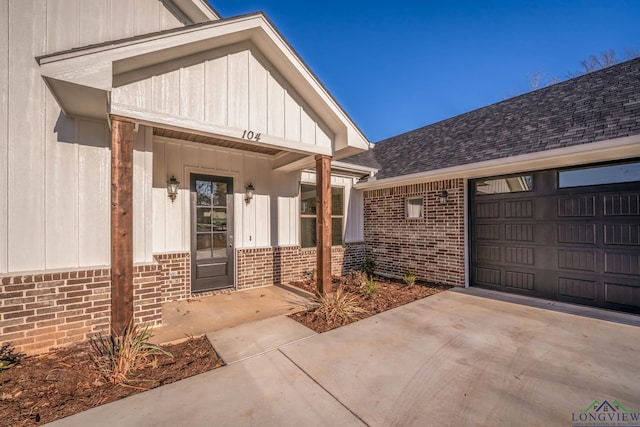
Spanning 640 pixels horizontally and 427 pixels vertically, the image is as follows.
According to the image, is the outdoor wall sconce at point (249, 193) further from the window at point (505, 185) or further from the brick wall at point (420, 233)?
the window at point (505, 185)

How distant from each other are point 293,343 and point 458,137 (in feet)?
23.2

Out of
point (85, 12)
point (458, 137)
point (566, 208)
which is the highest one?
point (85, 12)

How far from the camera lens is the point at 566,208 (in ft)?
16.9

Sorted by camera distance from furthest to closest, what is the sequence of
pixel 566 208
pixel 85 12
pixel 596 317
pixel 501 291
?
pixel 501 291 → pixel 566 208 → pixel 596 317 → pixel 85 12

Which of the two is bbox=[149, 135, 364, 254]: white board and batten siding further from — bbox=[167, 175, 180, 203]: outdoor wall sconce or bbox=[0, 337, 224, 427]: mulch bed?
bbox=[0, 337, 224, 427]: mulch bed

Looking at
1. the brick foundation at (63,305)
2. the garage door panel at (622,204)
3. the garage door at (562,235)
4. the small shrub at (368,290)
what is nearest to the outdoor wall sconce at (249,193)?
the brick foundation at (63,305)

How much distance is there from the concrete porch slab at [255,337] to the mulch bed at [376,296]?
253mm

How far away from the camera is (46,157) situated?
139 inches

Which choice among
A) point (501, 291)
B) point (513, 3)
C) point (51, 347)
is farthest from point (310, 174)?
point (513, 3)

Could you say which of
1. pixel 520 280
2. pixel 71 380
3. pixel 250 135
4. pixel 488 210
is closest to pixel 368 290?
pixel 520 280

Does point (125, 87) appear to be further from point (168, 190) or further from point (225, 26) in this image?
point (168, 190)

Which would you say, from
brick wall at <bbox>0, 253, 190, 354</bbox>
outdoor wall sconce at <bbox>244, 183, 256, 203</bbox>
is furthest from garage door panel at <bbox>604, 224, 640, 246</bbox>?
brick wall at <bbox>0, 253, 190, 354</bbox>

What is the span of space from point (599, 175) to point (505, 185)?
1.48 m

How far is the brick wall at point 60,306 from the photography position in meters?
3.25
